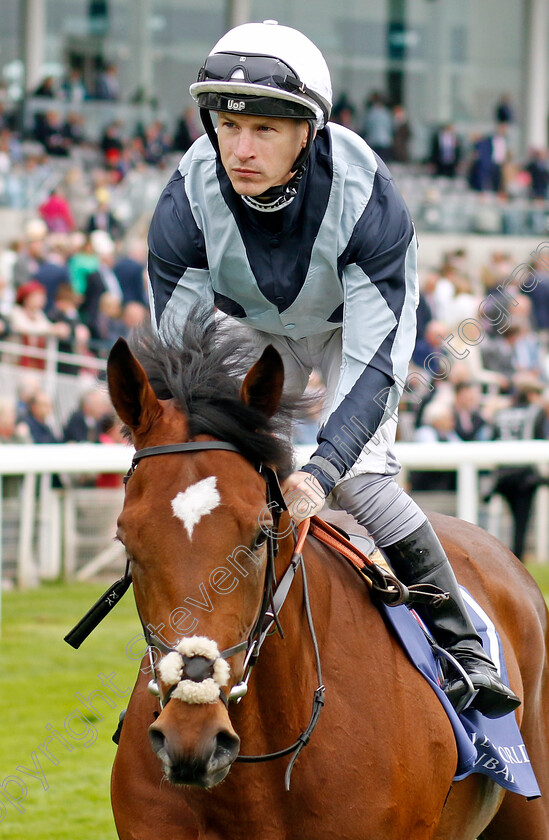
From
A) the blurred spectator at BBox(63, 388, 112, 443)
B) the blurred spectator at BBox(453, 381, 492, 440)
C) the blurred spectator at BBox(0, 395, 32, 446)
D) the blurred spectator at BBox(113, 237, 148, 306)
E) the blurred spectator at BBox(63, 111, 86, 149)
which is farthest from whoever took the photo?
the blurred spectator at BBox(63, 111, 86, 149)

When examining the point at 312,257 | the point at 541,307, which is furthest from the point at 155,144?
the point at 312,257

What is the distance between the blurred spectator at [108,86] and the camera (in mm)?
22953

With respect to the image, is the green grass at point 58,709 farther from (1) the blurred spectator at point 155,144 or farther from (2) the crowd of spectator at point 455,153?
(2) the crowd of spectator at point 455,153

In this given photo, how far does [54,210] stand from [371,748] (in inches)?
502

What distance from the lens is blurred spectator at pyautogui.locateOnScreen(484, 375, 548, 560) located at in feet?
31.3

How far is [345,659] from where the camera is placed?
2910 millimetres

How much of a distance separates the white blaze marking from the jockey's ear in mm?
279

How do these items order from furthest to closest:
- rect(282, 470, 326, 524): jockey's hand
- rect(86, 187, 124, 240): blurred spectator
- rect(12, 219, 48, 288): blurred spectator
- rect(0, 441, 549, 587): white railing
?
rect(86, 187, 124, 240): blurred spectator < rect(12, 219, 48, 288): blurred spectator < rect(0, 441, 549, 587): white railing < rect(282, 470, 326, 524): jockey's hand

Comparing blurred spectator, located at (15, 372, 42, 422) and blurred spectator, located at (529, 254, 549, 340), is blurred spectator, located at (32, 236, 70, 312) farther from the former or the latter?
blurred spectator, located at (529, 254, 549, 340)

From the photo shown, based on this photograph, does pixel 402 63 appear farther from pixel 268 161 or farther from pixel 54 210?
pixel 268 161

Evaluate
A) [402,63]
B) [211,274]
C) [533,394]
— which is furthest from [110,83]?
[211,274]

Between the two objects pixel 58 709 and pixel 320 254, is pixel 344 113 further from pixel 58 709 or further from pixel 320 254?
pixel 320 254

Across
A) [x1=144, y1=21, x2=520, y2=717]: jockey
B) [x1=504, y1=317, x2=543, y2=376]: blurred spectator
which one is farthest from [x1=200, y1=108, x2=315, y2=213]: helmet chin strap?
[x1=504, y1=317, x2=543, y2=376]: blurred spectator

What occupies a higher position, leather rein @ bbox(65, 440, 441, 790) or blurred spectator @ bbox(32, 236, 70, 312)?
leather rein @ bbox(65, 440, 441, 790)
